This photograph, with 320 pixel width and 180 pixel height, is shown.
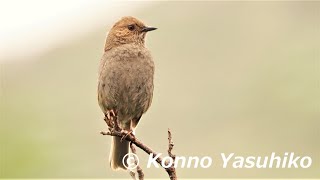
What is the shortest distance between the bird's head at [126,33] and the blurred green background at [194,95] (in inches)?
10.9

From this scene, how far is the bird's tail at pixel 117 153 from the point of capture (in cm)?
625

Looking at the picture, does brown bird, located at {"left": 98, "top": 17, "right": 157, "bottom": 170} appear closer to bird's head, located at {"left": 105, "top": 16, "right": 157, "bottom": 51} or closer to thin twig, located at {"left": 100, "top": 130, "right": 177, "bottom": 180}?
bird's head, located at {"left": 105, "top": 16, "right": 157, "bottom": 51}

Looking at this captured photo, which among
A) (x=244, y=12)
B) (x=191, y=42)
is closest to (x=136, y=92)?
(x=191, y=42)

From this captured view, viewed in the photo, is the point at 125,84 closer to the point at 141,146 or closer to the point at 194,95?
the point at 141,146

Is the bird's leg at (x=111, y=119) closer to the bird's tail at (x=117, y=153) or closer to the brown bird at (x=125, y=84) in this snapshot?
the brown bird at (x=125, y=84)

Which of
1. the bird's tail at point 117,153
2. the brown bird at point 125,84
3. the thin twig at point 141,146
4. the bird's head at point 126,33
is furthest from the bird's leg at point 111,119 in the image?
the bird's head at point 126,33

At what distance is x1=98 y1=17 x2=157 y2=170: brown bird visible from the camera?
609 cm

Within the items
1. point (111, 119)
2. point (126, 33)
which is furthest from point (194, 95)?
point (111, 119)

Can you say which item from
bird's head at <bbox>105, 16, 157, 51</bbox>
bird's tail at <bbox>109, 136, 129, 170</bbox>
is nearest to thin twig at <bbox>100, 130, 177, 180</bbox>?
bird's tail at <bbox>109, 136, 129, 170</bbox>

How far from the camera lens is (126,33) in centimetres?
659

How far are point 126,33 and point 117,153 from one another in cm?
104

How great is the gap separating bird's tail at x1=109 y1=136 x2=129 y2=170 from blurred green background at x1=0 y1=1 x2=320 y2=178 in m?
0.25

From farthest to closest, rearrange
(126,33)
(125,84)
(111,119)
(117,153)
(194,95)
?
1. (194,95)
2. (126,33)
3. (117,153)
4. (125,84)
5. (111,119)

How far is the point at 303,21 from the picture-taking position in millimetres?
25391
